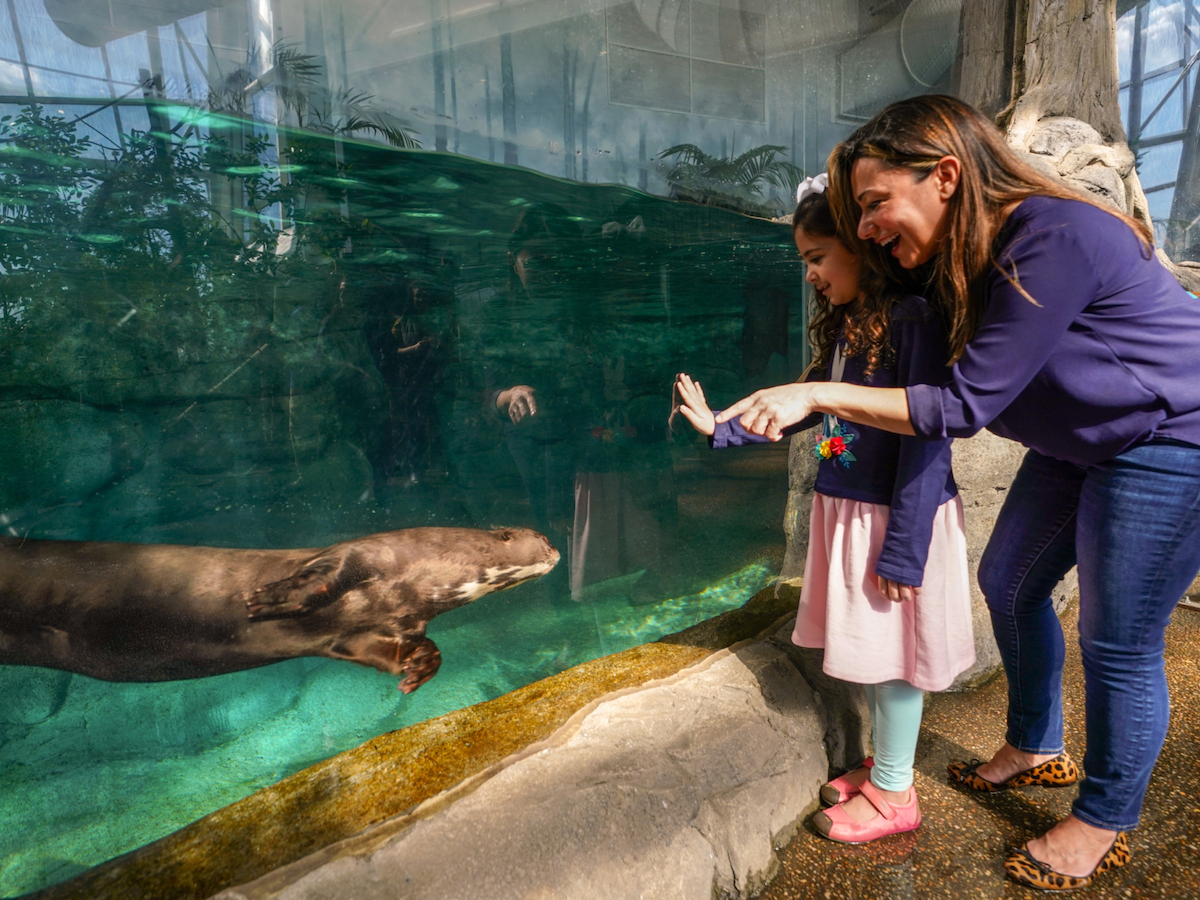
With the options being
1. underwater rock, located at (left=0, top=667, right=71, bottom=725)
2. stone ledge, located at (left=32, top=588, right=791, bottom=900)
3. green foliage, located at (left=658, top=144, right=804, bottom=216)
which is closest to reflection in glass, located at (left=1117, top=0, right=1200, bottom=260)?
green foliage, located at (left=658, top=144, right=804, bottom=216)

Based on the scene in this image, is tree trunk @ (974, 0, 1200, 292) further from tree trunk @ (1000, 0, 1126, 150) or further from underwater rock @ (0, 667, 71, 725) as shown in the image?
underwater rock @ (0, 667, 71, 725)

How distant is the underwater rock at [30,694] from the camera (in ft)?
7.77

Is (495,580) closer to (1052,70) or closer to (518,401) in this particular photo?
(518,401)

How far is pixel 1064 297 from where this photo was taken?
1.63 meters

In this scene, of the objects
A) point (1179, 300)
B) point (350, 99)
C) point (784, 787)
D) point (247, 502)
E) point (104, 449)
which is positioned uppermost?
point (350, 99)

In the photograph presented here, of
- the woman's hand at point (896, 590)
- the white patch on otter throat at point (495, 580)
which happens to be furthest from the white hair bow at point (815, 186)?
the white patch on otter throat at point (495, 580)

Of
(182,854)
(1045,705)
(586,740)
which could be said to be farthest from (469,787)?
(1045,705)

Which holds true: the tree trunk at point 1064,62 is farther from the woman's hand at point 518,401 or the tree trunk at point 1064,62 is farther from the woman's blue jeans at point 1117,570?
the woman's hand at point 518,401

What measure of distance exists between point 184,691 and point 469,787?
1.24 meters

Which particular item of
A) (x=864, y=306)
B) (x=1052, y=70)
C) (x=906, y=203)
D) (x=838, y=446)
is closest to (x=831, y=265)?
(x=864, y=306)

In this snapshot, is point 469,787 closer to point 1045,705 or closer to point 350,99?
point 1045,705

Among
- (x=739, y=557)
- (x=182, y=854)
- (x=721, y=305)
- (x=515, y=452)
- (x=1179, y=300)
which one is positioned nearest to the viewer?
(x=1179, y=300)

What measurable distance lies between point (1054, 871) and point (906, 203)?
2.06m

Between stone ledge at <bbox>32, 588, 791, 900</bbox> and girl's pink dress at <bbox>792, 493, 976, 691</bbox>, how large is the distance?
98cm
